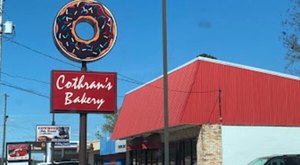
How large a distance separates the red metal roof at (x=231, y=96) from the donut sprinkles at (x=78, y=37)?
7747 mm

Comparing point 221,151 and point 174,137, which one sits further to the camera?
point 174,137

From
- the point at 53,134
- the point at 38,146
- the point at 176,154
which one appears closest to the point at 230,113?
the point at 176,154

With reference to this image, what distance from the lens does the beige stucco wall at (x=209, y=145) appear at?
88.5 ft

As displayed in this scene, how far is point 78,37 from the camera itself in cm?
1995

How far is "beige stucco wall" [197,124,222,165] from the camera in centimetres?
2698

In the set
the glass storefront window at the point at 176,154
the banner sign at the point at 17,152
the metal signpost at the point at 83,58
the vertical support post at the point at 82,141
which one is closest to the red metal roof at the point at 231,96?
the glass storefront window at the point at 176,154

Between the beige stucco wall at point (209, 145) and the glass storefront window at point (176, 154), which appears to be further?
the glass storefront window at point (176, 154)

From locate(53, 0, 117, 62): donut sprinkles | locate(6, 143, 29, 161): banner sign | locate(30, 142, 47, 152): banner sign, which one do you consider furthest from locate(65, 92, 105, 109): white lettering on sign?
locate(6, 143, 29, 161): banner sign

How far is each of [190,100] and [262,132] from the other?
3686mm

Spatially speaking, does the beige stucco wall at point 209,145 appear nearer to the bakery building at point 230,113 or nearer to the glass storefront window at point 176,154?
the bakery building at point 230,113

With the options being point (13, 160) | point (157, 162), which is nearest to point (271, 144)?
point (157, 162)

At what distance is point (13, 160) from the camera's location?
73188mm

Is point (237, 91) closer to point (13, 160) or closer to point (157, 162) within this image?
point (157, 162)

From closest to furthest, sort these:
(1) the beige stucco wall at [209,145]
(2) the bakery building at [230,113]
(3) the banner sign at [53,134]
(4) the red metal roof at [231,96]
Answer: (1) the beige stucco wall at [209,145], (2) the bakery building at [230,113], (4) the red metal roof at [231,96], (3) the banner sign at [53,134]
